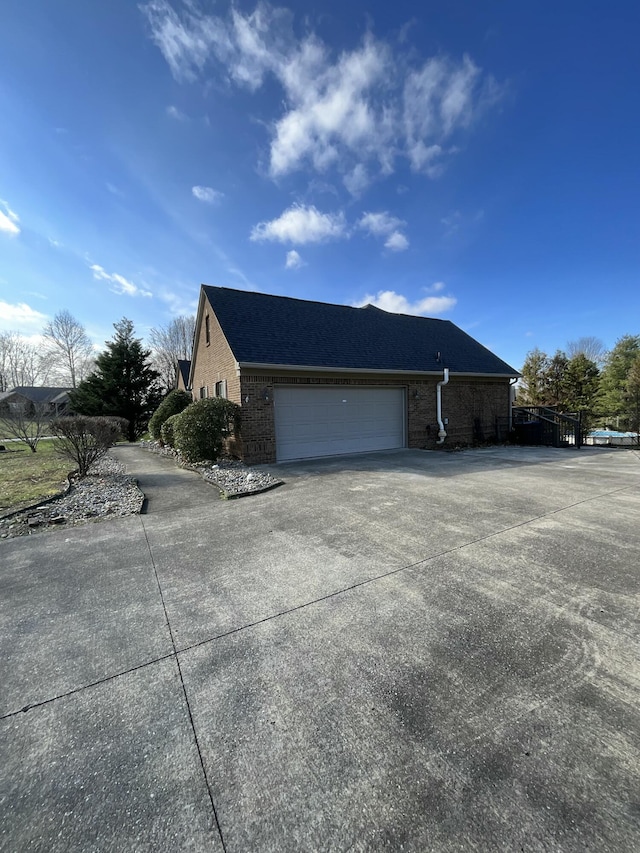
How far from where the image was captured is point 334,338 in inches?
472

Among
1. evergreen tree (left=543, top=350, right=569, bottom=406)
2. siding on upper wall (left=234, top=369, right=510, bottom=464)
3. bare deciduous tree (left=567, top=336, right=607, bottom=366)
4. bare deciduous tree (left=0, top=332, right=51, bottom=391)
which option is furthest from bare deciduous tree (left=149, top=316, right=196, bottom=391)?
bare deciduous tree (left=567, top=336, right=607, bottom=366)

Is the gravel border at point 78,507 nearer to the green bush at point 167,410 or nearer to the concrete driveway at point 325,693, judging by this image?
the concrete driveway at point 325,693

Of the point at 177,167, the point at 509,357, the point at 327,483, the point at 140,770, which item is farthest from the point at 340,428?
the point at 509,357

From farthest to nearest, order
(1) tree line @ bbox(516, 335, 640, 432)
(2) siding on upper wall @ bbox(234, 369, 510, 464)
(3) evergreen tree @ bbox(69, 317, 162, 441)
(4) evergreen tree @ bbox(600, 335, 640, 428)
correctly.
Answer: (4) evergreen tree @ bbox(600, 335, 640, 428)
(1) tree line @ bbox(516, 335, 640, 432)
(3) evergreen tree @ bbox(69, 317, 162, 441)
(2) siding on upper wall @ bbox(234, 369, 510, 464)

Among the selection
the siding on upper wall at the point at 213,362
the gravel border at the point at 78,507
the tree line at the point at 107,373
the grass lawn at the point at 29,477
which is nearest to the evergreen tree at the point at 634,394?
the siding on upper wall at the point at 213,362

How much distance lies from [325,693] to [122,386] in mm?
21808

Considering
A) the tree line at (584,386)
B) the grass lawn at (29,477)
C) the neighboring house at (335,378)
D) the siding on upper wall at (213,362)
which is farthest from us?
the tree line at (584,386)

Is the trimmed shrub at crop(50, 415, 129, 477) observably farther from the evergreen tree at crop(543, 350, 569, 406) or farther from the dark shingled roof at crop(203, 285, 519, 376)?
the evergreen tree at crop(543, 350, 569, 406)

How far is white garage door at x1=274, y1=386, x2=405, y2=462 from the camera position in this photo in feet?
33.2

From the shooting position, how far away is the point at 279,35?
7.48 metres

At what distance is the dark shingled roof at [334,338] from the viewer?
10266 millimetres

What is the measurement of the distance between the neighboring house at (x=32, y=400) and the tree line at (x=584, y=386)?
29192 millimetres

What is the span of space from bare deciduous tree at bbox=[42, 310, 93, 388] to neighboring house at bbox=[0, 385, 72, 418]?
95.2 inches

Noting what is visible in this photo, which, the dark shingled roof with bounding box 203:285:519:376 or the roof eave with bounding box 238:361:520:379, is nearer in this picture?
the roof eave with bounding box 238:361:520:379
